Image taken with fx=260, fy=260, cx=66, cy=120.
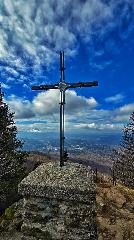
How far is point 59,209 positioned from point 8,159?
42.9 feet

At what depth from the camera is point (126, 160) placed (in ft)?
93.0

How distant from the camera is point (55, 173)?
564 centimetres

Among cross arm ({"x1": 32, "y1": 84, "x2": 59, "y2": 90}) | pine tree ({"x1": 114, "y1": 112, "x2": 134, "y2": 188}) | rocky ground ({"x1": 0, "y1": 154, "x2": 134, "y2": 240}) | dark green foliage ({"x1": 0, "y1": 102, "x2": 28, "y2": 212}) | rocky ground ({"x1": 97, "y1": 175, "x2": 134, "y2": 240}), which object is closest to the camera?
cross arm ({"x1": 32, "y1": 84, "x2": 59, "y2": 90})

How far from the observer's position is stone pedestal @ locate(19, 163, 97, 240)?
194 inches

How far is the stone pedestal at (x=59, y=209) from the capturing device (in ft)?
16.2

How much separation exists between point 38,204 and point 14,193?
14.1 meters

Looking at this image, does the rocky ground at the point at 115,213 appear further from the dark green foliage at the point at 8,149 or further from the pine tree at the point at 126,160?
the pine tree at the point at 126,160

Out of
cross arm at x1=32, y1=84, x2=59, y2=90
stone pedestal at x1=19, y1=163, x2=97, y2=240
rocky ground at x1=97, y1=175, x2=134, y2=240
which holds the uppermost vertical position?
cross arm at x1=32, y1=84, x2=59, y2=90

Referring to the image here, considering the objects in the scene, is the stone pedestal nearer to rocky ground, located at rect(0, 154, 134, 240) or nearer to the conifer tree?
rocky ground, located at rect(0, 154, 134, 240)

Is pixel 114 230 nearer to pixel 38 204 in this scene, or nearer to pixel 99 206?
pixel 99 206

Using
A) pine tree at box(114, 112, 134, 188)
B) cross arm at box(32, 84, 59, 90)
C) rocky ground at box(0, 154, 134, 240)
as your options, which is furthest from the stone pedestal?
pine tree at box(114, 112, 134, 188)

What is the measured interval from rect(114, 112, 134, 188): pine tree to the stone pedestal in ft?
73.7

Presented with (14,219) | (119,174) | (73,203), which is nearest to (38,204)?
(73,203)

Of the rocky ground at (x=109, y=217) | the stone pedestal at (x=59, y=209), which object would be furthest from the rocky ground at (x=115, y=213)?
the stone pedestal at (x=59, y=209)
